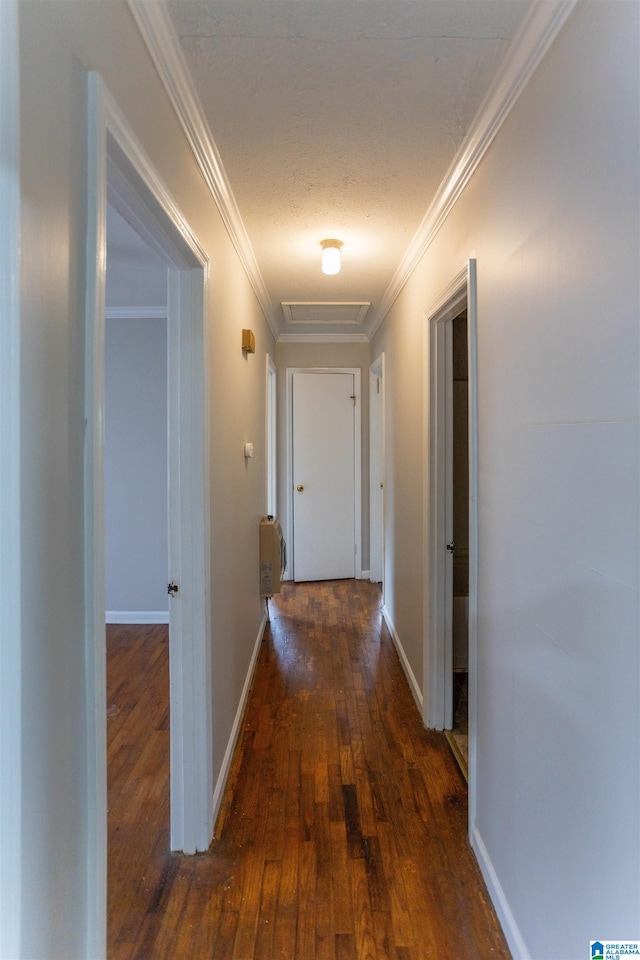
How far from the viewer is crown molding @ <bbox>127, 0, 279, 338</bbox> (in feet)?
3.65

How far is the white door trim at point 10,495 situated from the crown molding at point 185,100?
58cm

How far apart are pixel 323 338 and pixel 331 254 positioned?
2.24 meters

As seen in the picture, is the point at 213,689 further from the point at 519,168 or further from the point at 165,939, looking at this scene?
the point at 519,168

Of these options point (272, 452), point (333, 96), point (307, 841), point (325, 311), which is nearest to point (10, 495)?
point (333, 96)

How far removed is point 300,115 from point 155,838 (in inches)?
95.0

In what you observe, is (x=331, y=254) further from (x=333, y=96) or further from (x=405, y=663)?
(x=405, y=663)

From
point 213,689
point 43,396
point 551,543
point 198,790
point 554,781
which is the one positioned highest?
point 43,396

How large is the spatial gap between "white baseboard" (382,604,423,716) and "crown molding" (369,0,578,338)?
220cm

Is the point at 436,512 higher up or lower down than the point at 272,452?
lower down

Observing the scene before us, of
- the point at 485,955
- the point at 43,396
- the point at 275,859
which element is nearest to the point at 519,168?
the point at 43,396

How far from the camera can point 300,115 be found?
1.51m

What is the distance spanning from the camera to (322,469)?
477 cm

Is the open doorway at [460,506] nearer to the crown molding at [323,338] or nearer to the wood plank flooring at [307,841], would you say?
the wood plank flooring at [307,841]

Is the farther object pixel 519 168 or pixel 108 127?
pixel 519 168
